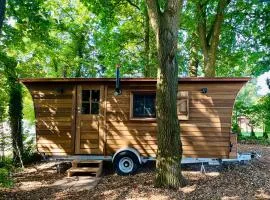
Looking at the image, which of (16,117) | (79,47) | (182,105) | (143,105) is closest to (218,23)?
(182,105)

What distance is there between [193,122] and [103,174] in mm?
3255

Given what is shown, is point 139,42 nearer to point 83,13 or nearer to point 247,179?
point 83,13

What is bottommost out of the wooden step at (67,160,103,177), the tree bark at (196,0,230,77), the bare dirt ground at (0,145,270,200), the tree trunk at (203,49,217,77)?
the bare dirt ground at (0,145,270,200)

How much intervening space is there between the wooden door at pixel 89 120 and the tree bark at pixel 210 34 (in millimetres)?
5604

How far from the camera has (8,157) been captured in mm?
12547

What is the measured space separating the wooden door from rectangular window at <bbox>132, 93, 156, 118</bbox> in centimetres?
108

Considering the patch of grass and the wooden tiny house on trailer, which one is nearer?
the wooden tiny house on trailer

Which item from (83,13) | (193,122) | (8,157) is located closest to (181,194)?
(193,122)

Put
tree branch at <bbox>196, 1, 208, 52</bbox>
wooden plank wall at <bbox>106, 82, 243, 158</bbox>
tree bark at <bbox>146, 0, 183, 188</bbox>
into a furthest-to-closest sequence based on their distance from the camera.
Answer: tree branch at <bbox>196, 1, 208, 52</bbox>
wooden plank wall at <bbox>106, 82, 243, 158</bbox>
tree bark at <bbox>146, 0, 183, 188</bbox>

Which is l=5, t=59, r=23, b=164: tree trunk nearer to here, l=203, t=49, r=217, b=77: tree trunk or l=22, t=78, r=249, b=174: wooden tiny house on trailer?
l=22, t=78, r=249, b=174: wooden tiny house on trailer

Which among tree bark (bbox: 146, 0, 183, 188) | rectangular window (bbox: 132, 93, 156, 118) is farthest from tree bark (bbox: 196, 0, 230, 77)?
tree bark (bbox: 146, 0, 183, 188)

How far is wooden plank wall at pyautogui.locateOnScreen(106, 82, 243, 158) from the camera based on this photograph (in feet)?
33.5

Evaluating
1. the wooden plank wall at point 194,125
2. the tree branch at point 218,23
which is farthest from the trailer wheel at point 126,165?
the tree branch at point 218,23

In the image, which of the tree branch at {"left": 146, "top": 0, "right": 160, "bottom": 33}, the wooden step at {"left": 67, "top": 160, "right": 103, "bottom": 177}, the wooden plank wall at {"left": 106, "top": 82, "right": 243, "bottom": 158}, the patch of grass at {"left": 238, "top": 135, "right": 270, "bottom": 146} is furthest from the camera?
the patch of grass at {"left": 238, "top": 135, "right": 270, "bottom": 146}
